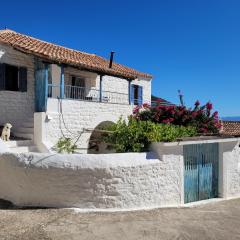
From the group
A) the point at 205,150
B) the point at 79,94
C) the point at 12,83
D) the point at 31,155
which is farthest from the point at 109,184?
the point at 79,94

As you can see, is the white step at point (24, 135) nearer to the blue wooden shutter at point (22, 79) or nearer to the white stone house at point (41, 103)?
the white stone house at point (41, 103)

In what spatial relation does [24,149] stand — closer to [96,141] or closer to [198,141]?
[96,141]

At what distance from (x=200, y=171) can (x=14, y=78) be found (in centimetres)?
976

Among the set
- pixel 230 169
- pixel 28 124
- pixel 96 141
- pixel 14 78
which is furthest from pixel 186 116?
pixel 14 78

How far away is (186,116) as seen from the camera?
1614cm

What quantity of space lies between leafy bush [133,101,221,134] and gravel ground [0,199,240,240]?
6.52m

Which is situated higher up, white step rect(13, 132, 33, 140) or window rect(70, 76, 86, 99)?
window rect(70, 76, 86, 99)

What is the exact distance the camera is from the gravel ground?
791 cm

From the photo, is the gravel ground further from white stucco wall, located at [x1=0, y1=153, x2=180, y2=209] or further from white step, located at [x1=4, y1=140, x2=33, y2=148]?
white step, located at [x1=4, y1=140, x2=33, y2=148]

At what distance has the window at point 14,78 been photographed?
14.8m

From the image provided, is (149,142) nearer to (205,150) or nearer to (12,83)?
(205,150)

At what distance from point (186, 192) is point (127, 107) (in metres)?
7.65

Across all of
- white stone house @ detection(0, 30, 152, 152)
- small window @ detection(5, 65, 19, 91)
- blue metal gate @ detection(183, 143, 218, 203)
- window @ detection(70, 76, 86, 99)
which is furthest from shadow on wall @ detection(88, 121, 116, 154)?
blue metal gate @ detection(183, 143, 218, 203)

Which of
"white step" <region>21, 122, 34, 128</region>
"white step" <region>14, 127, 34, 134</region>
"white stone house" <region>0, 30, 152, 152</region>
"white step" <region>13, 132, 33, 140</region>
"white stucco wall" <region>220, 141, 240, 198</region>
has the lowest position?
"white stucco wall" <region>220, 141, 240, 198</region>
